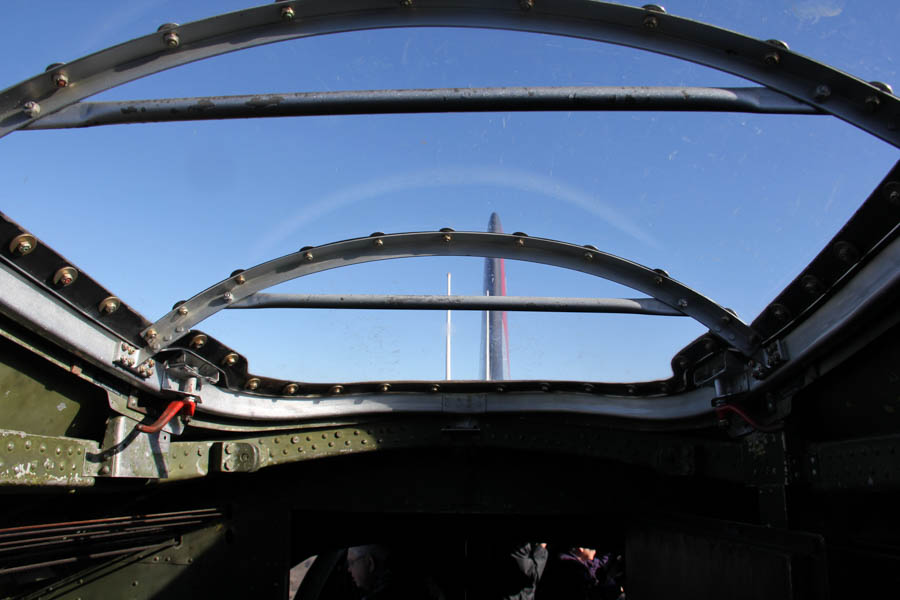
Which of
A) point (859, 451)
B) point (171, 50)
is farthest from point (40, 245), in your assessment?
point (859, 451)

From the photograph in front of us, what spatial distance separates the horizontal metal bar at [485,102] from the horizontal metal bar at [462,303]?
4.83ft

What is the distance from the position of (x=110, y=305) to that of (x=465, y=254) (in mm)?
2026

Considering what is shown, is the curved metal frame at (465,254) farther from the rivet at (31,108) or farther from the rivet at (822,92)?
the rivet at (822,92)

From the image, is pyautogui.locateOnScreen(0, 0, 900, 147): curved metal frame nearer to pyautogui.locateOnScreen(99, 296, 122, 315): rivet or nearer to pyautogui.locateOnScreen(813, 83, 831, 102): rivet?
pyautogui.locateOnScreen(813, 83, 831, 102): rivet

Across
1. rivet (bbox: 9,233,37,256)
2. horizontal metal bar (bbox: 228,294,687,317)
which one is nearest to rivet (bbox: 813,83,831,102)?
horizontal metal bar (bbox: 228,294,687,317)

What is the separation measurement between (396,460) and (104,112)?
351 centimetres

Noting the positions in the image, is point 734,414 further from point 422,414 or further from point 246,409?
point 246,409

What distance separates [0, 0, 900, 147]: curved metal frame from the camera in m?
2.96

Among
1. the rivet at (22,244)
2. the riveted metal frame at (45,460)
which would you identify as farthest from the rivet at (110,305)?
the riveted metal frame at (45,460)

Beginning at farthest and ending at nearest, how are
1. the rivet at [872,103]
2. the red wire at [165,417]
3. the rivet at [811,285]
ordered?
the red wire at [165,417]
the rivet at [811,285]
the rivet at [872,103]

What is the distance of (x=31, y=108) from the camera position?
3.05 metres

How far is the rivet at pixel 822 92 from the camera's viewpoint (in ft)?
9.69

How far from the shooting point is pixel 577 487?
Answer: 18.8 ft

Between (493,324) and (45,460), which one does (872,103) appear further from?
(493,324)
